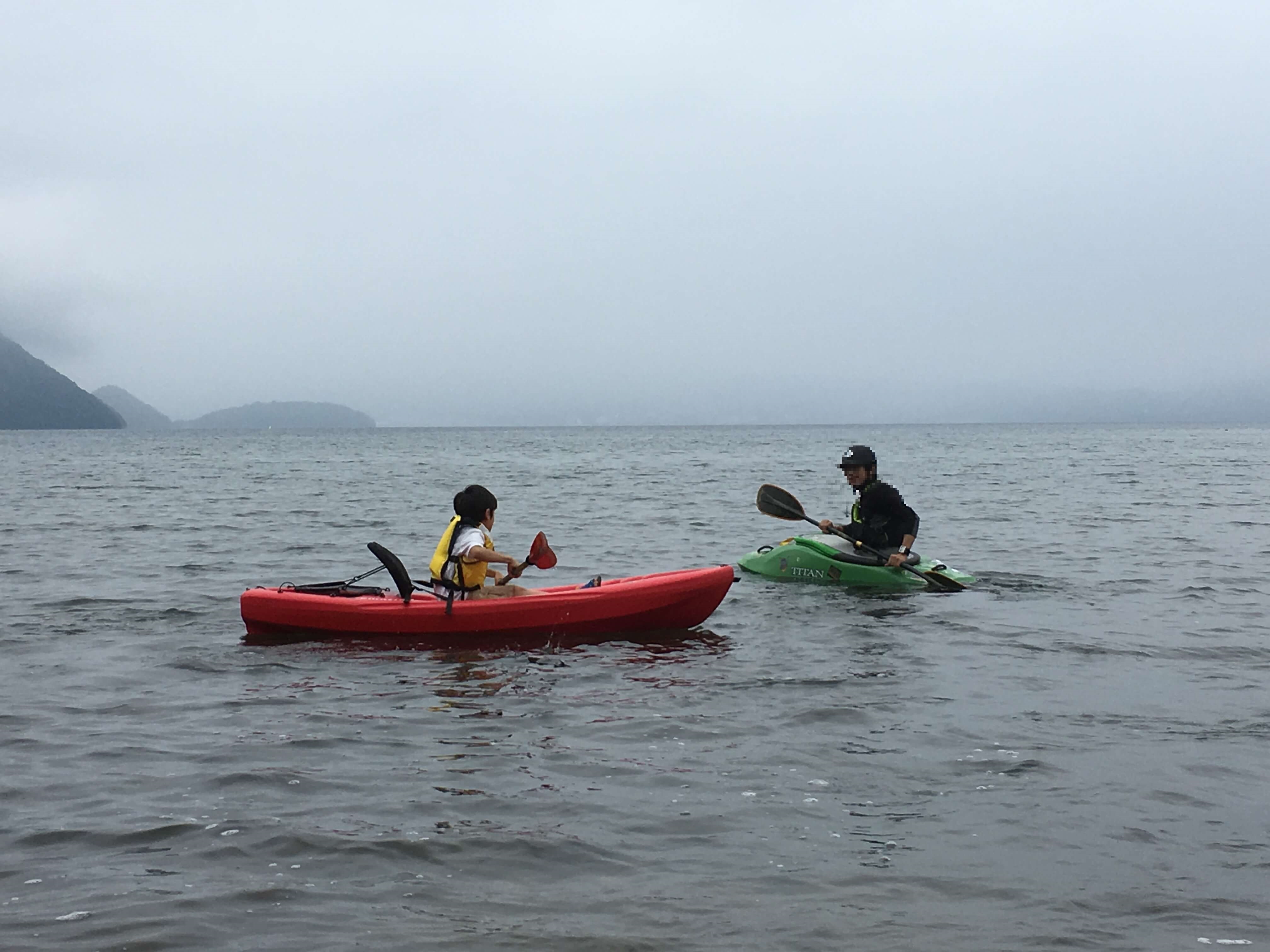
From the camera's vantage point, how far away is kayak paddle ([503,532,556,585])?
9352mm

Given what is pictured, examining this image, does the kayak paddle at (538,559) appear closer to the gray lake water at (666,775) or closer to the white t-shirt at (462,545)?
the white t-shirt at (462,545)

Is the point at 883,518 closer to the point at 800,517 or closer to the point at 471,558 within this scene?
the point at 800,517

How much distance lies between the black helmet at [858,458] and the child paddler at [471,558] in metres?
4.59

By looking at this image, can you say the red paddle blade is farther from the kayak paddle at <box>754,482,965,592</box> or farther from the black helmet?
the kayak paddle at <box>754,482,965,592</box>

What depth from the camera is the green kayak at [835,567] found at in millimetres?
12688

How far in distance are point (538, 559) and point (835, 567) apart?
4.76m

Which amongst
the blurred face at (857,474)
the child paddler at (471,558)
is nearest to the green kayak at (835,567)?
the blurred face at (857,474)

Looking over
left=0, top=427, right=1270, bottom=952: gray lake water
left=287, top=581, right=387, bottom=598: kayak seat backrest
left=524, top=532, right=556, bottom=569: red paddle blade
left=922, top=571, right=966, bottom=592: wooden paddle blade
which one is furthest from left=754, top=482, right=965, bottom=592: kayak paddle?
left=287, top=581, right=387, bottom=598: kayak seat backrest

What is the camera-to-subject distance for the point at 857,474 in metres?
12.7

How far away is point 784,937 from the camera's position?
420 cm

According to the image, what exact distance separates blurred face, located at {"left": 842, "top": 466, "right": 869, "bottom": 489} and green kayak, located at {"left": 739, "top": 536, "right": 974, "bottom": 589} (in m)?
0.83

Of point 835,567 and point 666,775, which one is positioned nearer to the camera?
point 666,775

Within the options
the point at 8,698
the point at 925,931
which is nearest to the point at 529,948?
the point at 925,931

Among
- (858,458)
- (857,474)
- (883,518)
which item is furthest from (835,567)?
(858,458)
